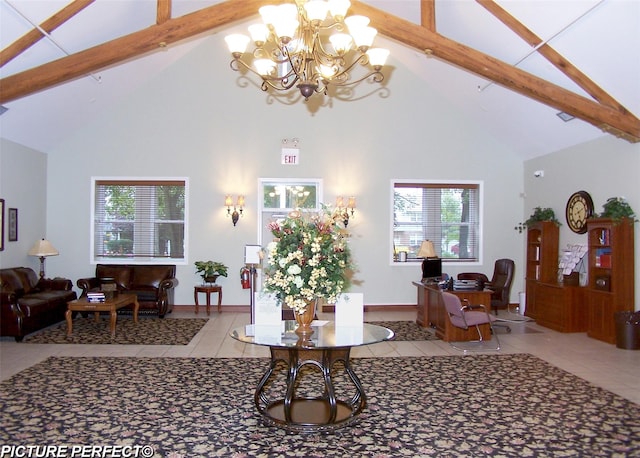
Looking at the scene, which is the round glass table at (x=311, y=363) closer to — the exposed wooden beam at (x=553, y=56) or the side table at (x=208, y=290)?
the exposed wooden beam at (x=553, y=56)

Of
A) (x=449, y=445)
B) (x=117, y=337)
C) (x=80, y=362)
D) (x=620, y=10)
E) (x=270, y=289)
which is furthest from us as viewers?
(x=117, y=337)

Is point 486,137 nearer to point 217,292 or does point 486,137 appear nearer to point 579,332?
point 579,332

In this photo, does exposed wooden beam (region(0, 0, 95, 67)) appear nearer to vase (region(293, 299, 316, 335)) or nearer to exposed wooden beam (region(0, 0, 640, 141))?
exposed wooden beam (region(0, 0, 640, 141))

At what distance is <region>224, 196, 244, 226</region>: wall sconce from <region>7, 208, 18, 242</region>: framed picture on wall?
3.32m

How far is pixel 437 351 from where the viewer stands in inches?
250

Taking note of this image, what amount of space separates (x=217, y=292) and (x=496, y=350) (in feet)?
16.4

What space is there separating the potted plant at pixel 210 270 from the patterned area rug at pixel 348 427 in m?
3.32

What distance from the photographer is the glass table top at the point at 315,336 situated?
12.1 ft

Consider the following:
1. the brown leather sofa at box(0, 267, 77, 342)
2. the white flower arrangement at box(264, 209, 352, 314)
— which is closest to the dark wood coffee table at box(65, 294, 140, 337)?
the brown leather sofa at box(0, 267, 77, 342)

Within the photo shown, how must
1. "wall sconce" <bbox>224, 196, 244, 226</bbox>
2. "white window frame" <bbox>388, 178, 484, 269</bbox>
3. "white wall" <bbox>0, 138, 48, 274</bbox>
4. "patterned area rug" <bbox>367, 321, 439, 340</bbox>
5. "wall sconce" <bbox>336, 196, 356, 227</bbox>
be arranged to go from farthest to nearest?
"white window frame" <bbox>388, 178, 484, 269</bbox> < "wall sconce" <bbox>336, 196, 356, 227</bbox> < "wall sconce" <bbox>224, 196, 244, 226</bbox> < "white wall" <bbox>0, 138, 48, 274</bbox> < "patterned area rug" <bbox>367, 321, 439, 340</bbox>

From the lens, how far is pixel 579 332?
24.7 feet

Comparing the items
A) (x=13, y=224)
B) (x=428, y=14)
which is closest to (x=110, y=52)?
(x=13, y=224)

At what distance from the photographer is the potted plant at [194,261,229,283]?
29.5 feet

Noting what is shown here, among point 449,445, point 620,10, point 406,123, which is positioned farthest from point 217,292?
point 620,10
